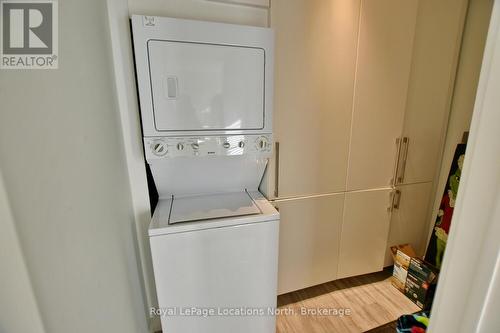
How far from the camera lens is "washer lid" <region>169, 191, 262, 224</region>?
1133 mm

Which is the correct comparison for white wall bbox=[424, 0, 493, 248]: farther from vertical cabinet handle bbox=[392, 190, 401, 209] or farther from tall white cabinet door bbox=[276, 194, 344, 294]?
tall white cabinet door bbox=[276, 194, 344, 294]

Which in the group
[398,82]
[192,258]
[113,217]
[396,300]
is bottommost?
[396,300]

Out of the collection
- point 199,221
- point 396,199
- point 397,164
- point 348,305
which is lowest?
point 348,305

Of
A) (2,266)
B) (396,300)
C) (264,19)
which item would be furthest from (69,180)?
(396,300)

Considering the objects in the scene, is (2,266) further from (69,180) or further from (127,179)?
(127,179)

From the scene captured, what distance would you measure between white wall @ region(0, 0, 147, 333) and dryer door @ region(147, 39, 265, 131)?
0.24 m

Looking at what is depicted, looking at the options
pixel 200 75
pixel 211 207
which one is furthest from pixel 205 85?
pixel 211 207

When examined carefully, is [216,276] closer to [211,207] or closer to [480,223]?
[211,207]

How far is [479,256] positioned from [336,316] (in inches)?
66.1

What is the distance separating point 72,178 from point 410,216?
95.3 inches

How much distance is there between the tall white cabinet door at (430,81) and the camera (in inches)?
64.4

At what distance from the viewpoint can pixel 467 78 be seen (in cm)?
176

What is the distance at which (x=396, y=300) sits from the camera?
182 centimetres

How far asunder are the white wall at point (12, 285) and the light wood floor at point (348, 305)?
157cm
